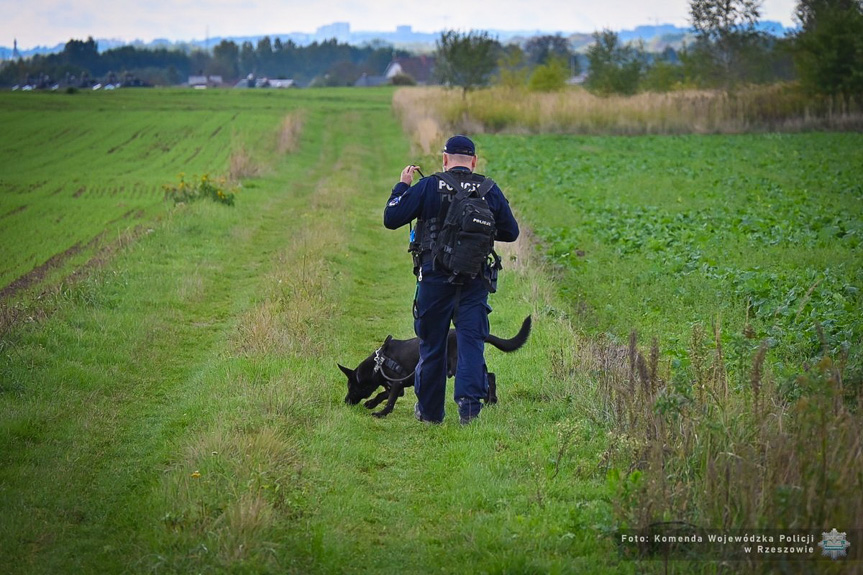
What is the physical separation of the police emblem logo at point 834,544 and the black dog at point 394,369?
3.72m

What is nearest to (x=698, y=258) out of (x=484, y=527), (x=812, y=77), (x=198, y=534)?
(x=484, y=527)

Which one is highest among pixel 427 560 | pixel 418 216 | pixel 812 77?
pixel 812 77

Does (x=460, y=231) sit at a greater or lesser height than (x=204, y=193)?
greater

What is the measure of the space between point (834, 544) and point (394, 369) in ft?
14.3

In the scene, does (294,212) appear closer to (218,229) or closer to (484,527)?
(218,229)

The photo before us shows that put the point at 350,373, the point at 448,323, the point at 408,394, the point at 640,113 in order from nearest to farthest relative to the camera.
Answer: the point at 448,323 < the point at 350,373 < the point at 408,394 < the point at 640,113

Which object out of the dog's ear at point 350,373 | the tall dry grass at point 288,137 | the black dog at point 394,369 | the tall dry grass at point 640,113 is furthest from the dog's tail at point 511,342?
the tall dry grass at point 640,113

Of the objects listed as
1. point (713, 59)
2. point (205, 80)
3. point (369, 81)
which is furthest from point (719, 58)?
point (205, 80)

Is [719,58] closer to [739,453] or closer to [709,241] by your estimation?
[709,241]

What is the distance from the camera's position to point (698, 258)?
40.3ft

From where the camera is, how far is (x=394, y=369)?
776cm

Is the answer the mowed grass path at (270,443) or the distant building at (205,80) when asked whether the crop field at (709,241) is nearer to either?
the mowed grass path at (270,443)

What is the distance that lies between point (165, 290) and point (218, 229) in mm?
4480

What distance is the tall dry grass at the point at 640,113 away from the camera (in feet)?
126
